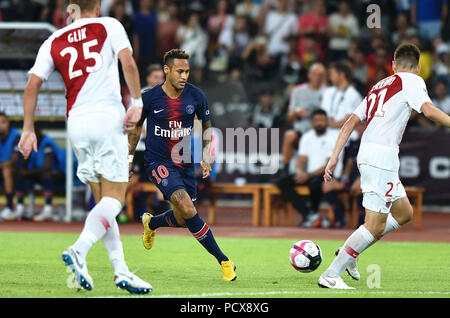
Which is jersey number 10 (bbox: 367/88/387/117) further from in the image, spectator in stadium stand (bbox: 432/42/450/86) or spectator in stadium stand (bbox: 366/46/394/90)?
spectator in stadium stand (bbox: 432/42/450/86)

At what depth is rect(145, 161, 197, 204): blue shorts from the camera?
924 centimetres

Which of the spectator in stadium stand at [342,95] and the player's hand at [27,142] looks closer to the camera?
the player's hand at [27,142]

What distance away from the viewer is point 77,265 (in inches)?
275

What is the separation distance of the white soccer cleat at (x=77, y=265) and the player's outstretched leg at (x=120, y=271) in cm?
29

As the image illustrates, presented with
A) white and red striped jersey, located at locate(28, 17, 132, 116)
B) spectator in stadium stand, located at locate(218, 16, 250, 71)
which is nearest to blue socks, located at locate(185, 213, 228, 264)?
white and red striped jersey, located at locate(28, 17, 132, 116)

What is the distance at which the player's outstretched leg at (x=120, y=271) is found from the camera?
7.18 meters

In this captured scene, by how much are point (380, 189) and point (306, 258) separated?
1.23 meters

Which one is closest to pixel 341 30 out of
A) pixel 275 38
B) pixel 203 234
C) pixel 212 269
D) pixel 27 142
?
pixel 275 38

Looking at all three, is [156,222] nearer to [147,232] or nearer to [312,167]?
[147,232]

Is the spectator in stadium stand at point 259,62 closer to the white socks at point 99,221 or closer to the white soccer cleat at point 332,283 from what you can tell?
the white soccer cleat at point 332,283

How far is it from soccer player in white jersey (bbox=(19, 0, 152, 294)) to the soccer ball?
82.2 inches

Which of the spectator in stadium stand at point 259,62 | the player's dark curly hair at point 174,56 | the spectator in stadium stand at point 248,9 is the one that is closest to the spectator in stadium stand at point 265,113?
the spectator in stadium stand at point 259,62
